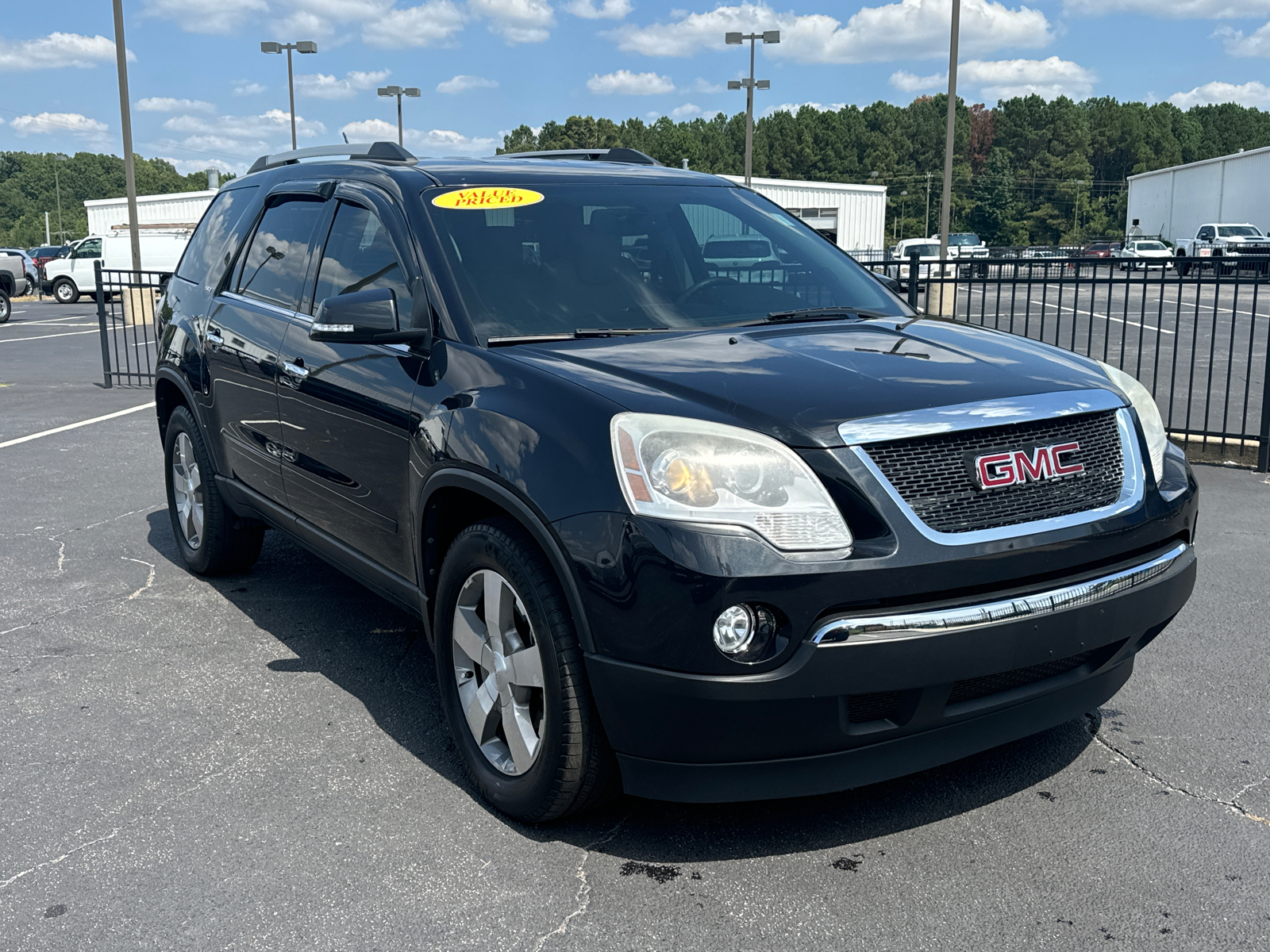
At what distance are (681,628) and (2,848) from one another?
2003 mm

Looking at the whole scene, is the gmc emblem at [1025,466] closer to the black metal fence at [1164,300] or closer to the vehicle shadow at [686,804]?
the vehicle shadow at [686,804]

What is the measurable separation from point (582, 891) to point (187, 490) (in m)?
3.68

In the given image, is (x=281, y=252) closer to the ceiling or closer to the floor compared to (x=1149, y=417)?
closer to the ceiling

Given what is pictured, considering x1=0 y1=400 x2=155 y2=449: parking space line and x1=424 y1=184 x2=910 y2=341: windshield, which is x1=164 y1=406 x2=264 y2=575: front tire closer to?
x1=424 y1=184 x2=910 y2=341: windshield

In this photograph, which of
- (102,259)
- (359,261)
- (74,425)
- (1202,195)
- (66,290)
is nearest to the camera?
(359,261)

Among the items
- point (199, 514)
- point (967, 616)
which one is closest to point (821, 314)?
point (967, 616)

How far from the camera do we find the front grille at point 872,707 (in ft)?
9.04

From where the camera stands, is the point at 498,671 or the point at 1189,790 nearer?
the point at 498,671

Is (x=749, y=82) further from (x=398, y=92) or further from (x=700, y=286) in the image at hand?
(x=700, y=286)

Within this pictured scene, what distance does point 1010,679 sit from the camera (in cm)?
296

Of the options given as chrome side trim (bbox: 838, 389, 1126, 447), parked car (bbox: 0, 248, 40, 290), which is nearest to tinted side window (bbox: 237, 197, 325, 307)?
chrome side trim (bbox: 838, 389, 1126, 447)

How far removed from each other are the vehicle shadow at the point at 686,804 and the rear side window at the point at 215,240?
5.64 ft

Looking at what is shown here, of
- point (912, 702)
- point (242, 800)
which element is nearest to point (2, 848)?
point (242, 800)

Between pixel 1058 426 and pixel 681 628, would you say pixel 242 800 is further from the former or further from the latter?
pixel 1058 426
